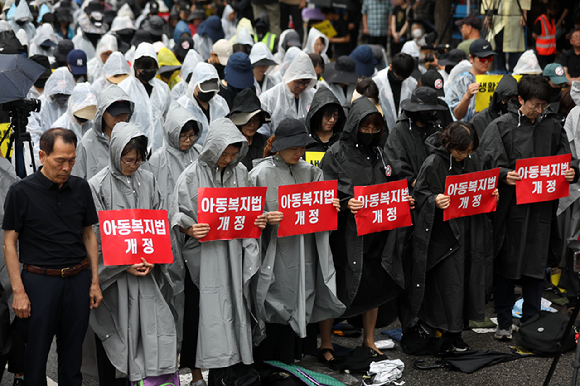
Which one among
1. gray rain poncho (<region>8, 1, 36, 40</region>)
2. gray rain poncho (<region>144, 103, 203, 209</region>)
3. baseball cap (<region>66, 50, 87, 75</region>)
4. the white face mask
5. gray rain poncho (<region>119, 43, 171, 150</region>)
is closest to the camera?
gray rain poncho (<region>144, 103, 203, 209</region>)

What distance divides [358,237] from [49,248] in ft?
7.75

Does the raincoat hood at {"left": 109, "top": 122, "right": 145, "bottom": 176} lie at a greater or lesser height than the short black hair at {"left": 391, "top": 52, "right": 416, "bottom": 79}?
lesser

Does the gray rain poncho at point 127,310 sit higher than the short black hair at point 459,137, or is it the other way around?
the short black hair at point 459,137

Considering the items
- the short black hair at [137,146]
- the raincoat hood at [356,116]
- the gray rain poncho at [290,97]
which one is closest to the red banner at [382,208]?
the raincoat hood at [356,116]

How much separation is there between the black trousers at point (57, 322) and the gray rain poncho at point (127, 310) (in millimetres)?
212

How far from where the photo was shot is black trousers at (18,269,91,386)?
4.13m

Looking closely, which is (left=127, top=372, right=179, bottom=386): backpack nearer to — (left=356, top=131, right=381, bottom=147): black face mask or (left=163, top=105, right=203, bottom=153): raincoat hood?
(left=163, top=105, right=203, bottom=153): raincoat hood

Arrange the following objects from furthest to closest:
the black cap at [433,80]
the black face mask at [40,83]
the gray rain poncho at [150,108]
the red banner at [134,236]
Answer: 1. the black face mask at [40,83]
2. the gray rain poncho at [150,108]
3. the black cap at [433,80]
4. the red banner at [134,236]

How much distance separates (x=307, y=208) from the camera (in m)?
5.07

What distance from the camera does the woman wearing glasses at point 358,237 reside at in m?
5.33

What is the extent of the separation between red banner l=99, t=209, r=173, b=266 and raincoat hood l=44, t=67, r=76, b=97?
4.12 metres

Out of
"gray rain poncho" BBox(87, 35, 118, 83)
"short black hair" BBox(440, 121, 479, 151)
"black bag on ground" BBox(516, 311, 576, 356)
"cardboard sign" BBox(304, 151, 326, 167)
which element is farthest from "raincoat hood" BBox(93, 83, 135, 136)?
"gray rain poncho" BBox(87, 35, 118, 83)

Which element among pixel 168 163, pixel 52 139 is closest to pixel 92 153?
pixel 168 163

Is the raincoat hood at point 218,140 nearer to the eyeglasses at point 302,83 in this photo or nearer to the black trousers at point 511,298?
the black trousers at point 511,298
